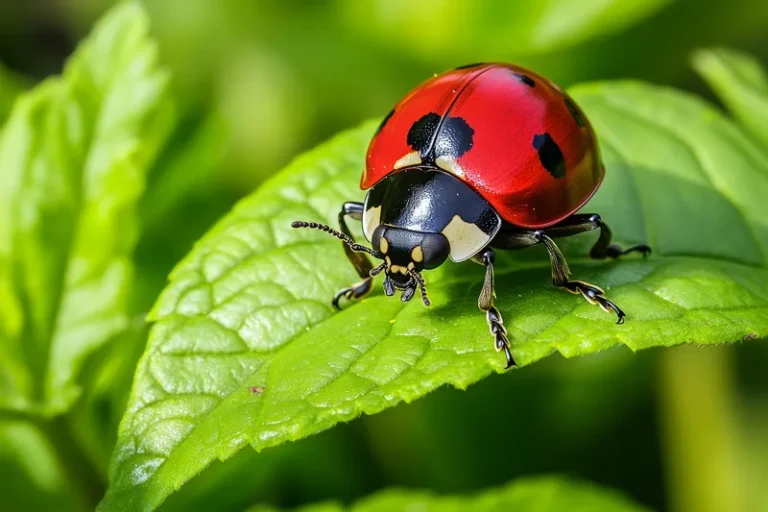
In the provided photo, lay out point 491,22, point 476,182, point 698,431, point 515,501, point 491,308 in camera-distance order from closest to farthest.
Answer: point 491,308 → point 476,182 → point 515,501 → point 698,431 → point 491,22

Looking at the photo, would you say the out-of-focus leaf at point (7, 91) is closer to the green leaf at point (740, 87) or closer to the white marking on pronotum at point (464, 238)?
the white marking on pronotum at point (464, 238)

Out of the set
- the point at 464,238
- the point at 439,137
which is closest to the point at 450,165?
the point at 439,137

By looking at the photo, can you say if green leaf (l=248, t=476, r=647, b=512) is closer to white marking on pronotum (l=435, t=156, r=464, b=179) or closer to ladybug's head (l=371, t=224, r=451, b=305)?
ladybug's head (l=371, t=224, r=451, b=305)

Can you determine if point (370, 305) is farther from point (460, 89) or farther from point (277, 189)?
point (460, 89)

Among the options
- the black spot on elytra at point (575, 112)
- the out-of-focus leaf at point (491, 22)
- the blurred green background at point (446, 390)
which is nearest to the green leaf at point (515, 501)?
the blurred green background at point (446, 390)

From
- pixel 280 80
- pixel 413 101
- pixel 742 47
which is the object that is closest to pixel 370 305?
pixel 413 101

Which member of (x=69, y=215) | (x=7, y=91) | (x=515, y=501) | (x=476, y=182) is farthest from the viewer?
(x=7, y=91)

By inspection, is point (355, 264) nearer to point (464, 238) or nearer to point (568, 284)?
point (464, 238)

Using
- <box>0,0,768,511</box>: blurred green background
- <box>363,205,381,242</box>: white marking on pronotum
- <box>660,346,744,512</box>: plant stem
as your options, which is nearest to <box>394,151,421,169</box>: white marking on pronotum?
<box>363,205,381,242</box>: white marking on pronotum
